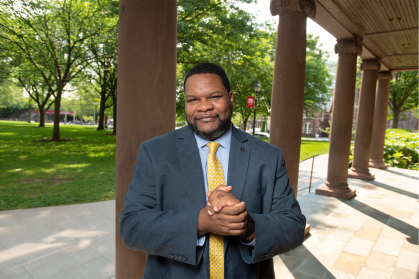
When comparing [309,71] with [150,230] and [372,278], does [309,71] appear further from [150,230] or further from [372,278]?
[150,230]

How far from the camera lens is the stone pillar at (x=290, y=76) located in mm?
4680

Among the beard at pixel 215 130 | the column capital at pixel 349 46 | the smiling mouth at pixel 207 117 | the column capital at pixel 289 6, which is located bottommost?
the beard at pixel 215 130

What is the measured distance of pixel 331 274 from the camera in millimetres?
4156

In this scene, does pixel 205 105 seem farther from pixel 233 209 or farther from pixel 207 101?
pixel 233 209

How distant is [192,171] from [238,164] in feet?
1.00

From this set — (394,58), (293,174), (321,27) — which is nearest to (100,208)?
(293,174)

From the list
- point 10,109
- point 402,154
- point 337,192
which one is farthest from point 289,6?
point 10,109

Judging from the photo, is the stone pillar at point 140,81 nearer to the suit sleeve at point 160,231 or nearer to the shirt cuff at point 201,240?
the suit sleeve at point 160,231

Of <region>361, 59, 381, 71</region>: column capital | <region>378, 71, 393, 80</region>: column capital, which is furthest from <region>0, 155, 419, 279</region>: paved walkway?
<region>378, 71, 393, 80</region>: column capital

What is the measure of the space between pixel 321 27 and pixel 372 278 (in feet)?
20.1

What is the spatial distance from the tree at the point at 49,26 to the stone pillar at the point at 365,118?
13.5m

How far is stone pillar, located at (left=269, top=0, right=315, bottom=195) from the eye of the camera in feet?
15.4

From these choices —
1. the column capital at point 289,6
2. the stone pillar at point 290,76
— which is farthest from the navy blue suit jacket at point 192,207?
the column capital at point 289,6

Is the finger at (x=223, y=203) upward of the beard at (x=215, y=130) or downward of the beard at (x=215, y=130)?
downward
